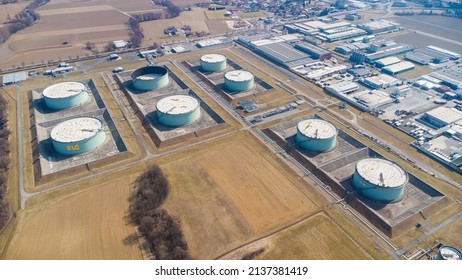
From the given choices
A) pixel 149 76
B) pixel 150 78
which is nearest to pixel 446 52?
pixel 150 78

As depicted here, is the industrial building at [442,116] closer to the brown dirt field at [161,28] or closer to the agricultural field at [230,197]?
the agricultural field at [230,197]

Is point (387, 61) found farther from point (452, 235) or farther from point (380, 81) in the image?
point (452, 235)

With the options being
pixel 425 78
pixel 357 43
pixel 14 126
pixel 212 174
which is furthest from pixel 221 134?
pixel 357 43

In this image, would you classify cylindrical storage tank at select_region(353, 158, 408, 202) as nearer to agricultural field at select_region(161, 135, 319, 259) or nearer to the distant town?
the distant town

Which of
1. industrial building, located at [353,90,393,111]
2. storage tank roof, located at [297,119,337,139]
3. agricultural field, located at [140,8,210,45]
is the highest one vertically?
storage tank roof, located at [297,119,337,139]

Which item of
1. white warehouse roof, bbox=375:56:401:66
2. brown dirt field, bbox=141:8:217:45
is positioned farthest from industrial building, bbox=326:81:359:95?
brown dirt field, bbox=141:8:217:45
